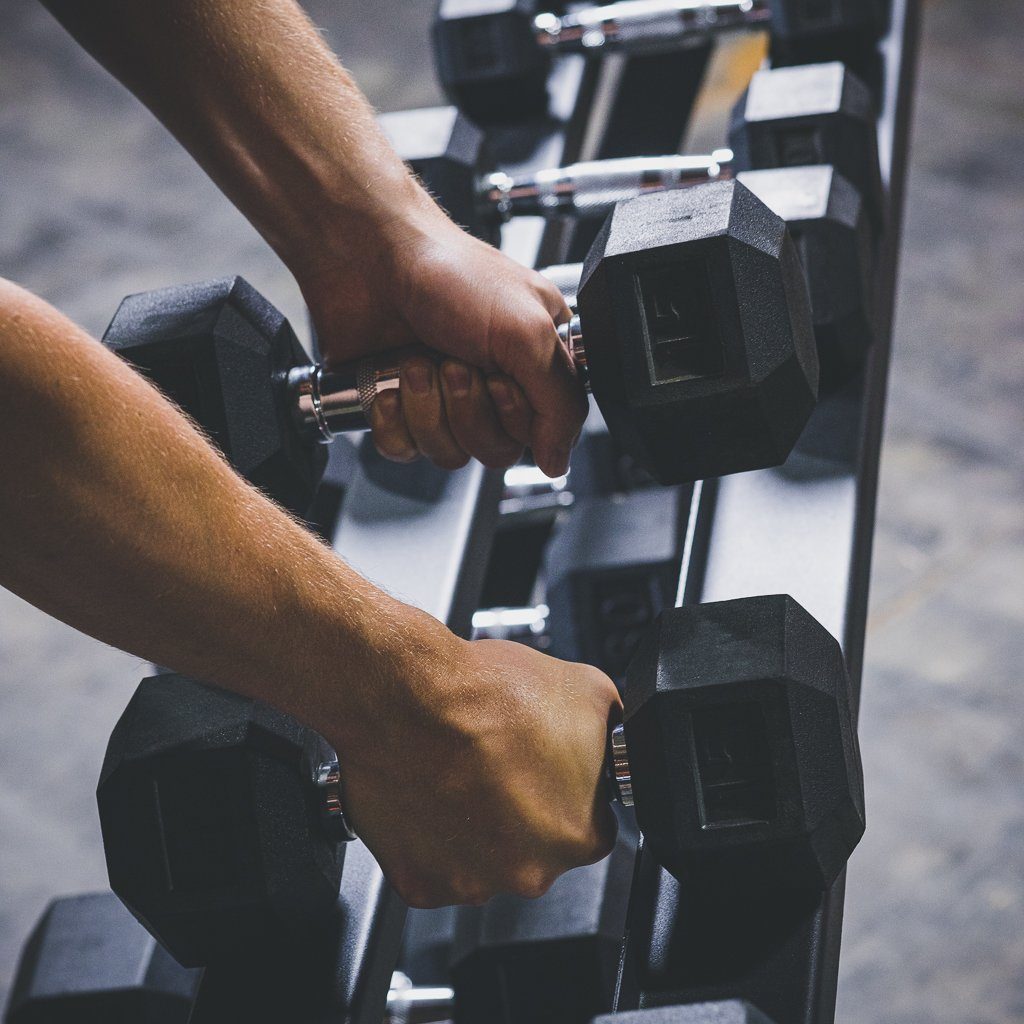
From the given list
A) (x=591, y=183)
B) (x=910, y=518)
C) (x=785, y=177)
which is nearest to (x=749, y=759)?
(x=785, y=177)

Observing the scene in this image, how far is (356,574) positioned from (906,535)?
157cm

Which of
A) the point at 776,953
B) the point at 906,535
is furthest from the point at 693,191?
the point at 906,535

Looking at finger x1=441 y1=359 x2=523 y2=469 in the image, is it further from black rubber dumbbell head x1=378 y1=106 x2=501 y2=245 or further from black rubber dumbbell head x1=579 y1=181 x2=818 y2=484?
black rubber dumbbell head x1=378 y1=106 x2=501 y2=245

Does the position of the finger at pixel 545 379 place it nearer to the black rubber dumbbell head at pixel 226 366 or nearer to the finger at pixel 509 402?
the finger at pixel 509 402

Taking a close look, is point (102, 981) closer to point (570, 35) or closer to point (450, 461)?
point (450, 461)

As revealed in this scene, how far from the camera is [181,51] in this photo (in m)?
0.73

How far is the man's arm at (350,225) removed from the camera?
719mm

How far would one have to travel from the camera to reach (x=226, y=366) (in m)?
0.69

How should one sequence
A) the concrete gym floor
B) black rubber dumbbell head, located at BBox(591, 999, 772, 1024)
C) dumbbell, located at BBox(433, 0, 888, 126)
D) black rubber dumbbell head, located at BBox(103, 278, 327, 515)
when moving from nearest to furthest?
black rubber dumbbell head, located at BBox(591, 999, 772, 1024) < black rubber dumbbell head, located at BBox(103, 278, 327, 515) < dumbbell, located at BBox(433, 0, 888, 126) < the concrete gym floor

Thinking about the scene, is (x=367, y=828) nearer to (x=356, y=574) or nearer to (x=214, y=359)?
(x=356, y=574)

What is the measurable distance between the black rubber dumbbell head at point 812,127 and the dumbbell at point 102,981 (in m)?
0.61

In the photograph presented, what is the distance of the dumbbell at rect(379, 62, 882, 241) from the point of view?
0.84 metres

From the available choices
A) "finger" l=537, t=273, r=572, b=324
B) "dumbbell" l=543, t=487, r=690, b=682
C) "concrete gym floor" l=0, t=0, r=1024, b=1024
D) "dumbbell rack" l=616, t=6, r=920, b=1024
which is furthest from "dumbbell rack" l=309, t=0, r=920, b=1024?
"concrete gym floor" l=0, t=0, r=1024, b=1024

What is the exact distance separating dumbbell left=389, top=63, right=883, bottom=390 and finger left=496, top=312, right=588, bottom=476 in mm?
148
